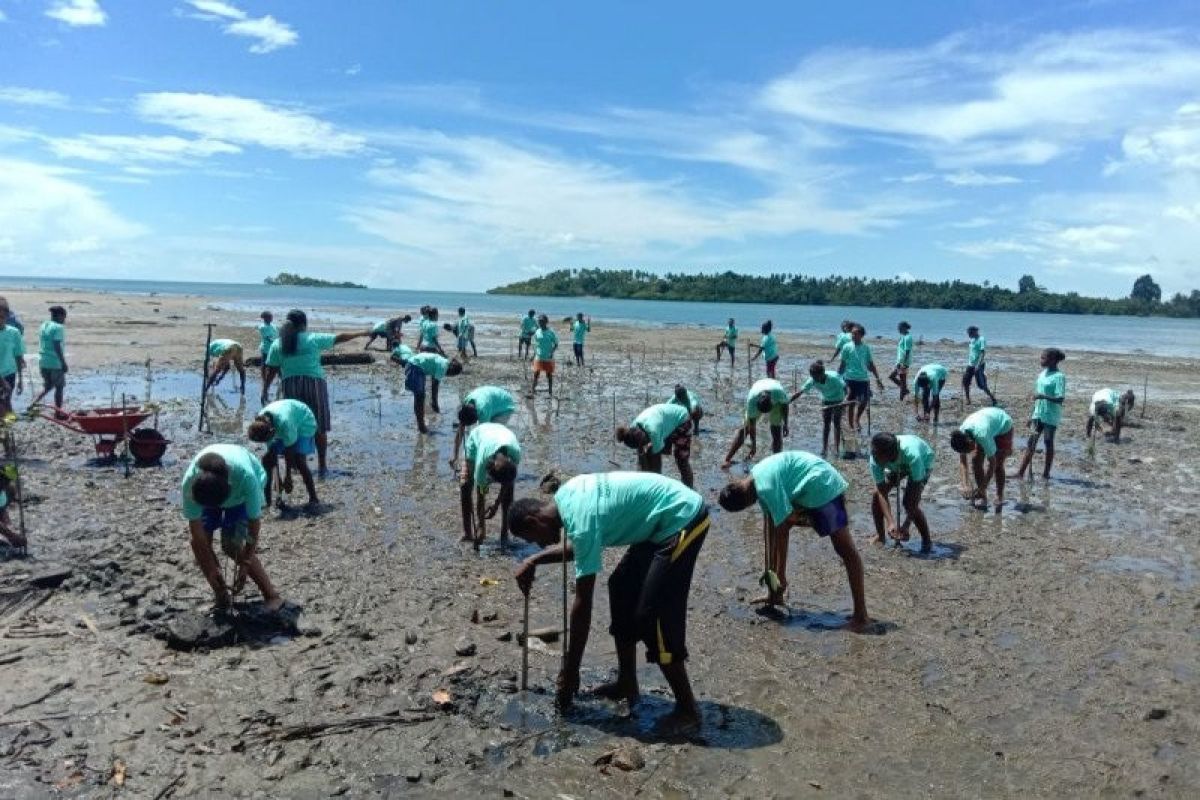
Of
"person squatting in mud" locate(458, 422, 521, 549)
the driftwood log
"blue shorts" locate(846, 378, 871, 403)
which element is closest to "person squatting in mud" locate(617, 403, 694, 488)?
"person squatting in mud" locate(458, 422, 521, 549)

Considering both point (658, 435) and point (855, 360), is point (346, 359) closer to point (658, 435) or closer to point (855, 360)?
point (855, 360)

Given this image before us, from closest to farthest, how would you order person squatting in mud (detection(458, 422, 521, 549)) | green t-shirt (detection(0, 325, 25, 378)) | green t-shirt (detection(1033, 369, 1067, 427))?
person squatting in mud (detection(458, 422, 521, 549)) < green t-shirt (detection(1033, 369, 1067, 427)) < green t-shirt (detection(0, 325, 25, 378))

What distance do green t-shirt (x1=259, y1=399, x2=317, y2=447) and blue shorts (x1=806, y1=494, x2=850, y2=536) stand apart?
5663mm

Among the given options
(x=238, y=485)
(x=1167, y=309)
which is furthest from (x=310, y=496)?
(x=1167, y=309)

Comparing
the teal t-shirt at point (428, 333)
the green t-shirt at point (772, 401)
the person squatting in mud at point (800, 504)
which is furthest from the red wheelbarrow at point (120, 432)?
the person squatting in mud at point (800, 504)

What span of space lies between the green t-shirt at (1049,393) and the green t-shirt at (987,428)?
171cm

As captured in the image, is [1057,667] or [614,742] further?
[1057,667]

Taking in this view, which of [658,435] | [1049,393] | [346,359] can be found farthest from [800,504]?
[346,359]

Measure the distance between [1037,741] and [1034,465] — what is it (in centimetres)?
952

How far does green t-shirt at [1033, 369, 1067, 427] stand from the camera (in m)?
12.1

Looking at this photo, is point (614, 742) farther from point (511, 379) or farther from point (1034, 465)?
point (511, 379)

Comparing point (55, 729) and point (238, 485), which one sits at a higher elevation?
point (238, 485)

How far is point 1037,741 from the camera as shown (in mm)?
5426

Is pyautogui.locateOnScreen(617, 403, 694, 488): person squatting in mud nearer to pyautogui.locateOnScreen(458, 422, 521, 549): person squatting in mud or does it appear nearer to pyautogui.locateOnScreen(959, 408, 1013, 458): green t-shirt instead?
pyautogui.locateOnScreen(458, 422, 521, 549): person squatting in mud
